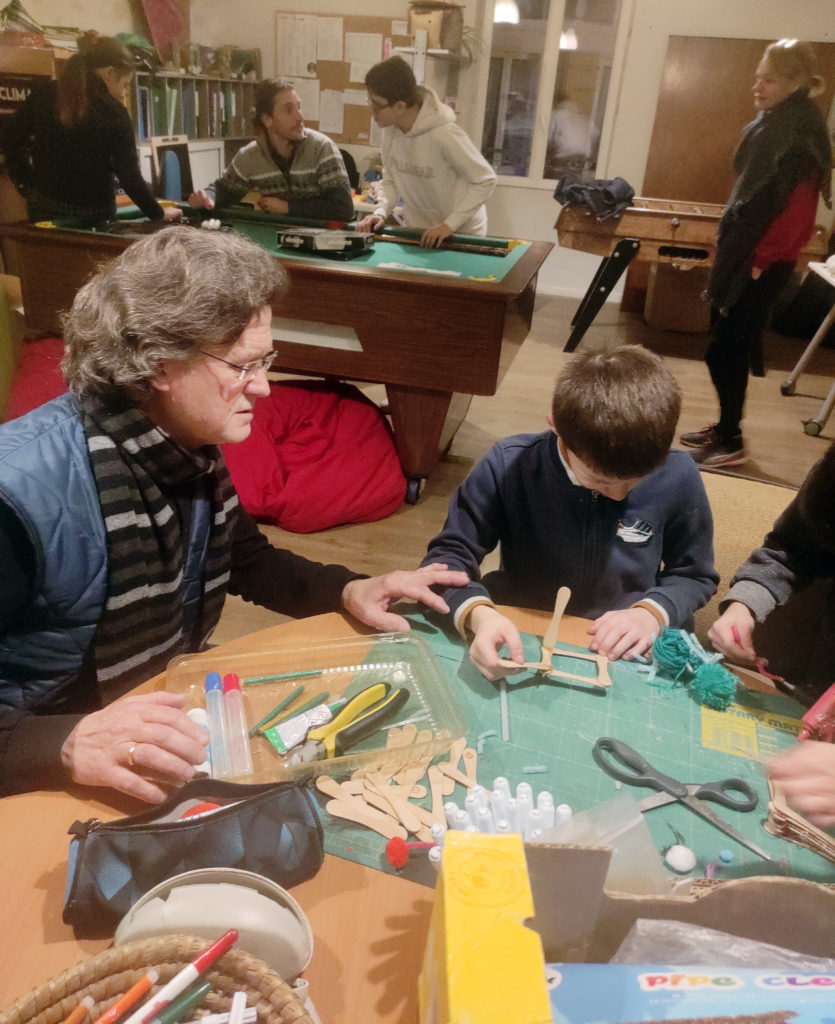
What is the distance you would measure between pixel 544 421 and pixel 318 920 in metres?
3.32

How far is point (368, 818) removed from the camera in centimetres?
79

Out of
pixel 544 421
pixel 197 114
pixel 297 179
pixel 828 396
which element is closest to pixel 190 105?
pixel 197 114

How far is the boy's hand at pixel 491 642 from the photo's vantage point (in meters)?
1.01

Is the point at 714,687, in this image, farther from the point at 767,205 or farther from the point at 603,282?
the point at 603,282

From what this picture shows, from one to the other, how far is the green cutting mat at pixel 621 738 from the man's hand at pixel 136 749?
0.51ft

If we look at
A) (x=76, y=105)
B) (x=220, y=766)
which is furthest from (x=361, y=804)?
(x=76, y=105)

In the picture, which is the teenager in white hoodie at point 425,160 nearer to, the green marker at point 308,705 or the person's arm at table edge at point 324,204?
the person's arm at table edge at point 324,204

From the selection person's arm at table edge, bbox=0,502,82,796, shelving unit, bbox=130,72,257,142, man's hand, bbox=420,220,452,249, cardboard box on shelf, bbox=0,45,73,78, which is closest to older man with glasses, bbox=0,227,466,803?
person's arm at table edge, bbox=0,502,82,796

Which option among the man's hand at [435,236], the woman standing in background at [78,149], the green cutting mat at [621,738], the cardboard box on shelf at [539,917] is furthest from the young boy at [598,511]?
the woman standing in background at [78,149]

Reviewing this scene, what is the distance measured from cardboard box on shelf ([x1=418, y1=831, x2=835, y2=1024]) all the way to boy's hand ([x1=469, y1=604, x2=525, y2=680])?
0.42m

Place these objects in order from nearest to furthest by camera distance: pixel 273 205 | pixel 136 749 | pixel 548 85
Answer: pixel 136 749, pixel 273 205, pixel 548 85

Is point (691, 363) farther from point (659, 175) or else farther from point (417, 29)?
point (417, 29)

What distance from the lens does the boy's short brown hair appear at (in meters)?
1.15

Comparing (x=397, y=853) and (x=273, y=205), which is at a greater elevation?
(x=273, y=205)
